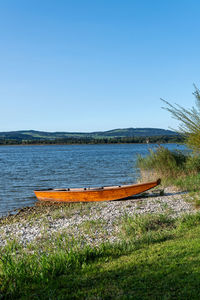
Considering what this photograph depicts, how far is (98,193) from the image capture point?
552 inches

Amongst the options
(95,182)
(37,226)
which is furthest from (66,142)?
(37,226)

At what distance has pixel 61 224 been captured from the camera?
9.58 metres

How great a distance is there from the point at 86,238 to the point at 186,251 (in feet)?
8.93

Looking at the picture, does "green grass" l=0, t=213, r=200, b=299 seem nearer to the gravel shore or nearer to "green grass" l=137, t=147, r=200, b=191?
the gravel shore

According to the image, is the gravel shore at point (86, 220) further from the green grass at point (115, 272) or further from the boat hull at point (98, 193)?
the green grass at point (115, 272)

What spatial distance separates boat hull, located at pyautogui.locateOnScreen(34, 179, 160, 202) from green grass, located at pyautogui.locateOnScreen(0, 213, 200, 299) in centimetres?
688

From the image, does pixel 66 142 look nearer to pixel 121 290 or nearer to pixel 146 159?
pixel 146 159

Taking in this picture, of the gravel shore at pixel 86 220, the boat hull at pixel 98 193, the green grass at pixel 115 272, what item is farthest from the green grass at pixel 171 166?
the green grass at pixel 115 272

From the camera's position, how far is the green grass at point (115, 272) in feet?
13.3

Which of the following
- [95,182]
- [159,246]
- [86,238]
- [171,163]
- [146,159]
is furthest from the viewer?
[95,182]

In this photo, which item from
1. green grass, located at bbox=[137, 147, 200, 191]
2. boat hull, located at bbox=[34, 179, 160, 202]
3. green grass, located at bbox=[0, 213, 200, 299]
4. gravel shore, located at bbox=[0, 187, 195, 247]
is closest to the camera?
green grass, located at bbox=[0, 213, 200, 299]

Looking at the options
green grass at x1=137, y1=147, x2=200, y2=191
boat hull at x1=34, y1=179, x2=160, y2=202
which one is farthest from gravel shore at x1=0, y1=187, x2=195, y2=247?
green grass at x1=137, y1=147, x2=200, y2=191

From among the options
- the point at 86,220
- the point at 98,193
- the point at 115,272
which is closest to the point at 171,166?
the point at 98,193

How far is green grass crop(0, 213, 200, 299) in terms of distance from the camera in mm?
4043
